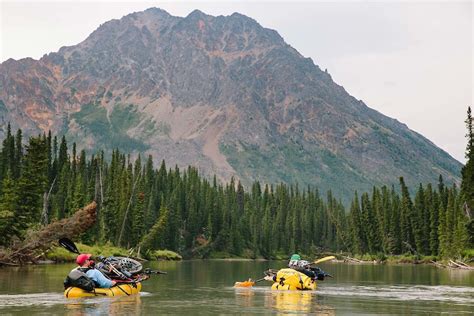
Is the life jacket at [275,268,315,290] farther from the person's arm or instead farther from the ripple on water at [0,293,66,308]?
the ripple on water at [0,293,66,308]

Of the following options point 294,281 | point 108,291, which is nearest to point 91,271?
point 108,291

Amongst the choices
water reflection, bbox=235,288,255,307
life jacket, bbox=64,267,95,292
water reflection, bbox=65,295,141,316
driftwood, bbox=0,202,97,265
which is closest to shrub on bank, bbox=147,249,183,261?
driftwood, bbox=0,202,97,265

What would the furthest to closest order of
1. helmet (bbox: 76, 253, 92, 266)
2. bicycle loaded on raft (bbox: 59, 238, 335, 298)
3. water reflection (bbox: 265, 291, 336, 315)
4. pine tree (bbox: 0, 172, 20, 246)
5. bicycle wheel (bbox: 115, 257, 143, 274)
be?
1. pine tree (bbox: 0, 172, 20, 246)
2. bicycle wheel (bbox: 115, 257, 143, 274)
3. helmet (bbox: 76, 253, 92, 266)
4. bicycle loaded on raft (bbox: 59, 238, 335, 298)
5. water reflection (bbox: 265, 291, 336, 315)

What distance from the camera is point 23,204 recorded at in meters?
89.4

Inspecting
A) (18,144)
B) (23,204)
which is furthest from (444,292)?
(18,144)

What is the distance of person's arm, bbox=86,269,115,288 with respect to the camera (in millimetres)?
45812

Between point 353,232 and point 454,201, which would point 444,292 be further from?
point 353,232

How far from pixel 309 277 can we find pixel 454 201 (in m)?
77.8

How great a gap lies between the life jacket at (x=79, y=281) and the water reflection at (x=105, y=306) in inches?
42.9

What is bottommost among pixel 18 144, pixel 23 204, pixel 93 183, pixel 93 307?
pixel 93 307

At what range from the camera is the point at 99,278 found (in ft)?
151

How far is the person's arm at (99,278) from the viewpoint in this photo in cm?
4581

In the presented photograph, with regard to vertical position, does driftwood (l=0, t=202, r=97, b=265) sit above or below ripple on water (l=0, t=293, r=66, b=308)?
above

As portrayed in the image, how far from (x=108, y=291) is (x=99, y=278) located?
1133 millimetres
